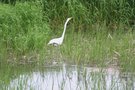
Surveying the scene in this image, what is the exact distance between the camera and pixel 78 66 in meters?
8.13

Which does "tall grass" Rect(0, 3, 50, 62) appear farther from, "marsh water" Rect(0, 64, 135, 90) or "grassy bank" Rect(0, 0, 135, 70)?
"marsh water" Rect(0, 64, 135, 90)

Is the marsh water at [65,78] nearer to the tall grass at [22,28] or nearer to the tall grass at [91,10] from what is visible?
the tall grass at [22,28]

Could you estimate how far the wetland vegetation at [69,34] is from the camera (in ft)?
27.8

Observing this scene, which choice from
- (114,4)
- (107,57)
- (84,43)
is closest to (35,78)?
(107,57)

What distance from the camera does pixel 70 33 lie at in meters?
10.4

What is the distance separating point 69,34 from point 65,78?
2928 mm

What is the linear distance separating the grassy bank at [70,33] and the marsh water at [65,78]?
29 centimetres

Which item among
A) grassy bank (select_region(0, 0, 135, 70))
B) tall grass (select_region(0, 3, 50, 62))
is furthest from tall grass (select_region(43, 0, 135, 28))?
tall grass (select_region(0, 3, 50, 62))

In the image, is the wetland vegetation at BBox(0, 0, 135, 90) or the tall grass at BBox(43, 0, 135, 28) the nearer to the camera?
the wetland vegetation at BBox(0, 0, 135, 90)

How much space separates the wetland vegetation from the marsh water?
0.38 feet

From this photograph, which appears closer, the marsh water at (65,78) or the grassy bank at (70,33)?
the marsh water at (65,78)

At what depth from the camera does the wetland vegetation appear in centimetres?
848

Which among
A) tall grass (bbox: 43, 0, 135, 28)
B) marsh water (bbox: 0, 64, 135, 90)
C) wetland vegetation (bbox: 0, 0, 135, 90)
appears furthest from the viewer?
tall grass (bbox: 43, 0, 135, 28)

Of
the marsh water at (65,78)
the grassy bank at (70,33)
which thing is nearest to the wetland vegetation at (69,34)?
the grassy bank at (70,33)
